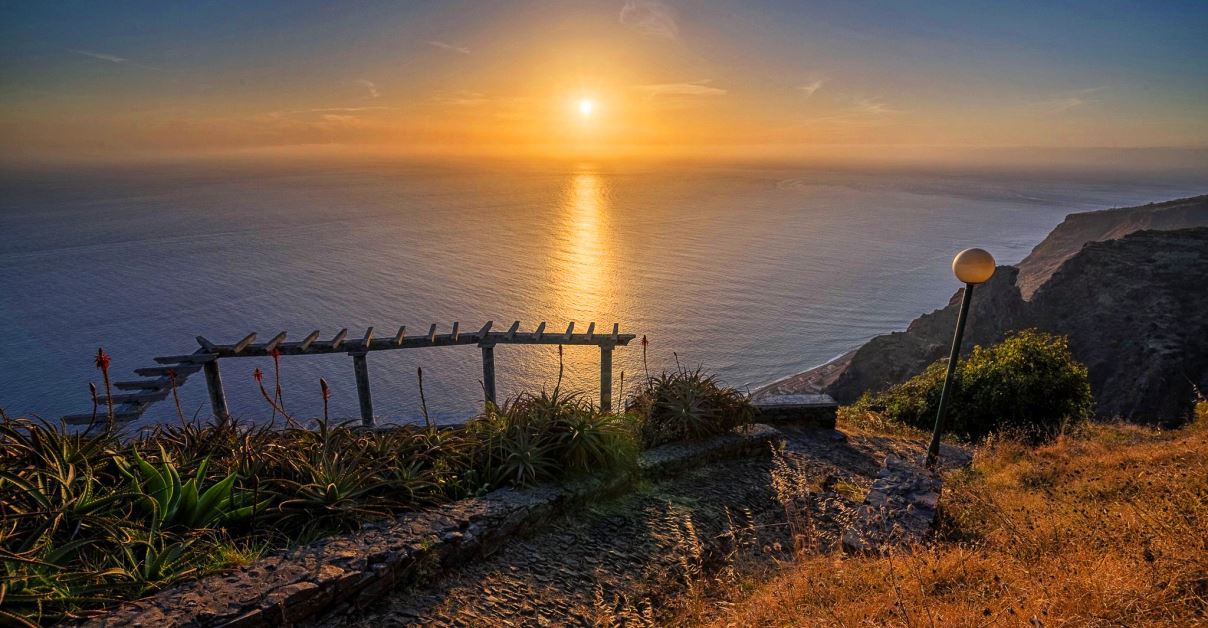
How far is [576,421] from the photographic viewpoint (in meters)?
5.75

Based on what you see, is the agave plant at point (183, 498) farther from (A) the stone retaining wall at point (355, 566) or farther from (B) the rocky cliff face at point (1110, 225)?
(B) the rocky cliff face at point (1110, 225)

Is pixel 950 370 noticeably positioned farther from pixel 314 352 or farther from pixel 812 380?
pixel 812 380

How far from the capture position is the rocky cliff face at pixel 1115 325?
77.9 feet

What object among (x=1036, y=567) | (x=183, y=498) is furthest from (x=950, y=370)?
(x=183, y=498)

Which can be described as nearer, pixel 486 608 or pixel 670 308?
pixel 486 608

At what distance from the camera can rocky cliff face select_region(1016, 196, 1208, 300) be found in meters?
60.5

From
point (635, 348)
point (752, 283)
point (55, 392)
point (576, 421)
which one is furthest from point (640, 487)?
point (752, 283)

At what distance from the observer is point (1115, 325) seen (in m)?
28.2

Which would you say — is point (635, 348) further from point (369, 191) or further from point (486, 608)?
point (369, 191)

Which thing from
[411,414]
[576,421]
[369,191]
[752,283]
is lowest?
[411,414]

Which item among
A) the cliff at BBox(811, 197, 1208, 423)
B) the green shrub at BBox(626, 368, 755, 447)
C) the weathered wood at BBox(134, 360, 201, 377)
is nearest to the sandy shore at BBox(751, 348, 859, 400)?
the cliff at BBox(811, 197, 1208, 423)

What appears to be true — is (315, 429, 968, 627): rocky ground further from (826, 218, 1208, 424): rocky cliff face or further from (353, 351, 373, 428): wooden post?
(826, 218, 1208, 424): rocky cliff face

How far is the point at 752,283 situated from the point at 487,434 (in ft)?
128

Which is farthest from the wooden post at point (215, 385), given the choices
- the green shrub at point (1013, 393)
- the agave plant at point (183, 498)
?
the green shrub at point (1013, 393)
